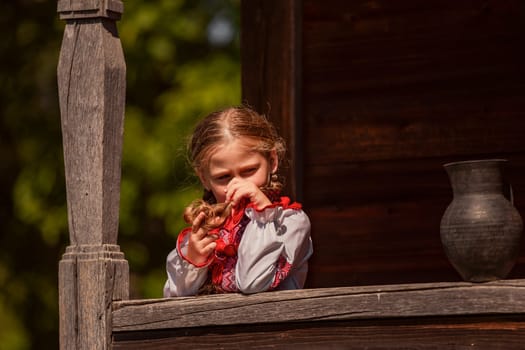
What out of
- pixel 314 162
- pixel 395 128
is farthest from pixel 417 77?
pixel 314 162

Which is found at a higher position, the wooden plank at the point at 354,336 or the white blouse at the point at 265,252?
the white blouse at the point at 265,252

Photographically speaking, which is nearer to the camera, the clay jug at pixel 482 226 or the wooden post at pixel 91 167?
the clay jug at pixel 482 226

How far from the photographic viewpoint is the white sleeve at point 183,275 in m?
5.56

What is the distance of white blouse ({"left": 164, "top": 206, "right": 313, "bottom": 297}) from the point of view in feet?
17.2

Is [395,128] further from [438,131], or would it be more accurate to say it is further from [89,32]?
[89,32]

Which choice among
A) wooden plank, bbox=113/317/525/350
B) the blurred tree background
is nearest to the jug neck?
wooden plank, bbox=113/317/525/350

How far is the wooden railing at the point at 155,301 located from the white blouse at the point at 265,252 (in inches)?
4.2

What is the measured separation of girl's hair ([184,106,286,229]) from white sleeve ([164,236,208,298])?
18 cm

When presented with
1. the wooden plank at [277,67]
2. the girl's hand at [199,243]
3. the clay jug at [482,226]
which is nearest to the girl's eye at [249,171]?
the girl's hand at [199,243]

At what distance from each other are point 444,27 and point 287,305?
3.04 meters

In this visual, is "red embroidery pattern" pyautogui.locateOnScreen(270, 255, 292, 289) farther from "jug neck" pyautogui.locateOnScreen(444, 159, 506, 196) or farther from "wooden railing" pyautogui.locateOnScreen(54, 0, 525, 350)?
"jug neck" pyautogui.locateOnScreen(444, 159, 506, 196)

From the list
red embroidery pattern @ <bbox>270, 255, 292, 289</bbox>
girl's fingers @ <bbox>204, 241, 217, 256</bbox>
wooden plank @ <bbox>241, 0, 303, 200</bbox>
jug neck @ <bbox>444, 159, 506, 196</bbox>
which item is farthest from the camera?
wooden plank @ <bbox>241, 0, 303, 200</bbox>

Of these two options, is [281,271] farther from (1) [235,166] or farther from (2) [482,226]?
(2) [482,226]

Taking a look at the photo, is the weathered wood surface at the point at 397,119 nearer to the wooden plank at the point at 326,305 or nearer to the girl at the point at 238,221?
the girl at the point at 238,221
